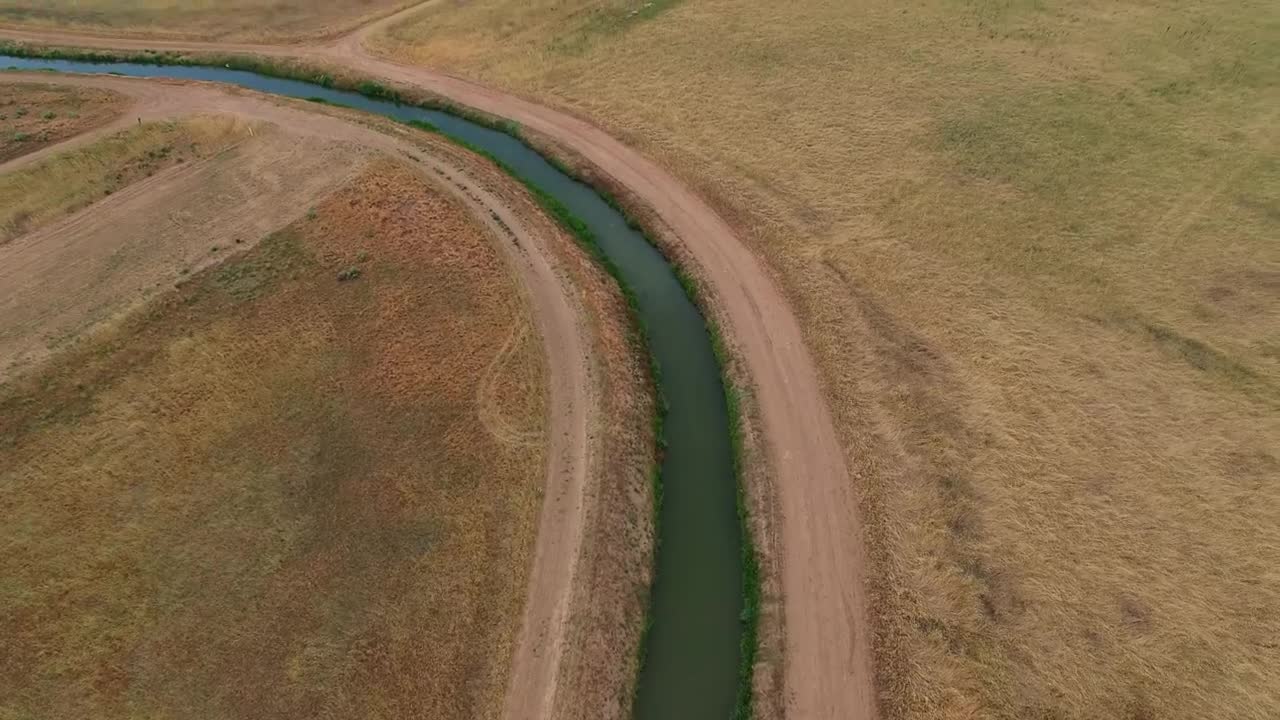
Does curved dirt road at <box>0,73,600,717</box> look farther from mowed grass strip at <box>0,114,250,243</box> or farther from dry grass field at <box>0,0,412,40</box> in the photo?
dry grass field at <box>0,0,412,40</box>

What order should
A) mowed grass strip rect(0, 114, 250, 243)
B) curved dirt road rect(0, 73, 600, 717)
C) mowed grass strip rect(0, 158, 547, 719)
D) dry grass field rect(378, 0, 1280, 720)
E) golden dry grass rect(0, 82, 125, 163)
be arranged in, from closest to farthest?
mowed grass strip rect(0, 158, 547, 719) < dry grass field rect(378, 0, 1280, 720) < curved dirt road rect(0, 73, 600, 717) < mowed grass strip rect(0, 114, 250, 243) < golden dry grass rect(0, 82, 125, 163)

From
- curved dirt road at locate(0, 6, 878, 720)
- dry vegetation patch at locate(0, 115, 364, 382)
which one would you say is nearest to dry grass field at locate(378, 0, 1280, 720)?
curved dirt road at locate(0, 6, 878, 720)

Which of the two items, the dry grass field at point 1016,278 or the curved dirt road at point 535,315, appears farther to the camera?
the curved dirt road at point 535,315

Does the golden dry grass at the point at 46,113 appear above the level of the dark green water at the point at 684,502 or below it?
above

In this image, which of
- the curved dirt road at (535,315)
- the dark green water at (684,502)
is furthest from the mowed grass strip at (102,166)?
the dark green water at (684,502)

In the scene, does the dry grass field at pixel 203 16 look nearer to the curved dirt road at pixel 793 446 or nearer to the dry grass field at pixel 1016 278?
the dry grass field at pixel 1016 278

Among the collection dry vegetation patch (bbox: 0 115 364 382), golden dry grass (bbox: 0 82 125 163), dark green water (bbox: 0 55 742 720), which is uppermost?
golden dry grass (bbox: 0 82 125 163)

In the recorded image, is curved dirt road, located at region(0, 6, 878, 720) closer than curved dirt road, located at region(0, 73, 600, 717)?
Yes
